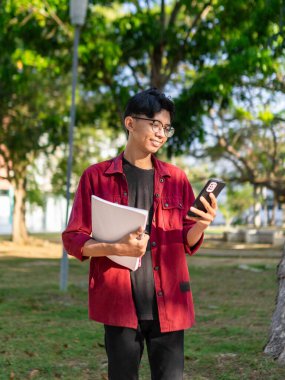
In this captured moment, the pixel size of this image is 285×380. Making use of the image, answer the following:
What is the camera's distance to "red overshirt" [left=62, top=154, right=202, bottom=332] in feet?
9.86

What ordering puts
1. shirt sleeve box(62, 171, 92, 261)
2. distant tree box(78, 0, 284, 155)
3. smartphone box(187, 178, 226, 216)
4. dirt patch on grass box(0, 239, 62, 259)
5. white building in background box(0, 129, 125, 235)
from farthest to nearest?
white building in background box(0, 129, 125, 235) < dirt patch on grass box(0, 239, 62, 259) < distant tree box(78, 0, 284, 155) < shirt sleeve box(62, 171, 92, 261) < smartphone box(187, 178, 226, 216)

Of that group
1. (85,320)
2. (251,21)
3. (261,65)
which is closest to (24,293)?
(85,320)

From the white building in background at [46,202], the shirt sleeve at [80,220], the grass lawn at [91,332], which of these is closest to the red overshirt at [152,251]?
the shirt sleeve at [80,220]

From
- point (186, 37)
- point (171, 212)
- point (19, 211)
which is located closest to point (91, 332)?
point (171, 212)

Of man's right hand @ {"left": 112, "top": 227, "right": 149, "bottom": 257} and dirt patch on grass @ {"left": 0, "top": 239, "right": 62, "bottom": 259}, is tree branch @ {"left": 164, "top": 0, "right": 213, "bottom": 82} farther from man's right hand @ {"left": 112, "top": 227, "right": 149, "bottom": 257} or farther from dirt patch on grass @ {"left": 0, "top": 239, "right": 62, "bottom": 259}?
man's right hand @ {"left": 112, "top": 227, "right": 149, "bottom": 257}

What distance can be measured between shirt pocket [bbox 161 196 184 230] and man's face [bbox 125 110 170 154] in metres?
0.23

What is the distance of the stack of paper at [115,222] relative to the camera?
110 inches

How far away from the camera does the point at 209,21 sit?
18.9 m

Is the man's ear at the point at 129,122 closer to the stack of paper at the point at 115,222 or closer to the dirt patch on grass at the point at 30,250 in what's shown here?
the stack of paper at the point at 115,222

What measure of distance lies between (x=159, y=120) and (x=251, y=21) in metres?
14.8

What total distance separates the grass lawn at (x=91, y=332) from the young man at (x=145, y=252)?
8.30 feet

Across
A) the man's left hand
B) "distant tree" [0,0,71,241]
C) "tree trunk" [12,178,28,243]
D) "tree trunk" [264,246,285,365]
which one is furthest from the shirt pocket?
"tree trunk" [12,178,28,243]

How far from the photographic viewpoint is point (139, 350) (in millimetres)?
3084

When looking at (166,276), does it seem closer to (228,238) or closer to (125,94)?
(125,94)
